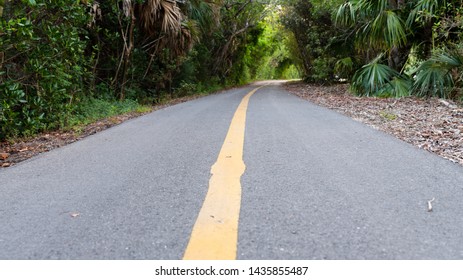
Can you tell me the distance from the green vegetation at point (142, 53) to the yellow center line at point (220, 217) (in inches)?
120

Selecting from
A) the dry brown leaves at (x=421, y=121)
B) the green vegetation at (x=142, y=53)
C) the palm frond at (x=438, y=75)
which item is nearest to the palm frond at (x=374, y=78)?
the green vegetation at (x=142, y=53)

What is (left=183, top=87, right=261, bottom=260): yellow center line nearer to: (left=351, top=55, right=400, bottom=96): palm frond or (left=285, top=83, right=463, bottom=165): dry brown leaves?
(left=285, top=83, right=463, bottom=165): dry brown leaves

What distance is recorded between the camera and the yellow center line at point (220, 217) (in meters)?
1.42

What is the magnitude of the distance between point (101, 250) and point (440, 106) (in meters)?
6.45

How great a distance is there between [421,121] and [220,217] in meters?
4.15

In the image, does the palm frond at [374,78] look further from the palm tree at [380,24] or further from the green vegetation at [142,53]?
the palm tree at [380,24]

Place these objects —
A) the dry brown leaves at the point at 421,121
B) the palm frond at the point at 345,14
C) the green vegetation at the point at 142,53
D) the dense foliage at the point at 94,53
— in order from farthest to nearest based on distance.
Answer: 1. the palm frond at the point at 345,14
2. the green vegetation at the point at 142,53
3. the dense foliage at the point at 94,53
4. the dry brown leaves at the point at 421,121

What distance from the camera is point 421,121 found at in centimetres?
472

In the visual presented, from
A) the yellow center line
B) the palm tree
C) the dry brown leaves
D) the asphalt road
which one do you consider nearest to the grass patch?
the asphalt road

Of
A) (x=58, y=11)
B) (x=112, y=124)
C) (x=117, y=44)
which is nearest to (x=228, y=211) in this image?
(x=112, y=124)

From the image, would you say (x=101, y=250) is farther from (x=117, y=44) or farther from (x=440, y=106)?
(x=117, y=44)

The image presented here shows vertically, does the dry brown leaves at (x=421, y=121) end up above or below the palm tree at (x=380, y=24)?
below

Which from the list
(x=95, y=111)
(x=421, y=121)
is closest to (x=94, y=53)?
(x=95, y=111)
